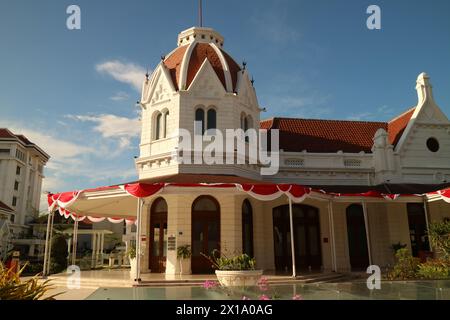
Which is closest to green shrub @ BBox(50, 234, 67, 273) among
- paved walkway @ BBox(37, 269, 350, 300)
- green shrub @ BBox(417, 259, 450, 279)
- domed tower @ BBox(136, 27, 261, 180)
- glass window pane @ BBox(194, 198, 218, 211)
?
paved walkway @ BBox(37, 269, 350, 300)

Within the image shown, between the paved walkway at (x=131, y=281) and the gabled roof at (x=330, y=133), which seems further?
the gabled roof at (x=330, y=133)

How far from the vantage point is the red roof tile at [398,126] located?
2169 cm

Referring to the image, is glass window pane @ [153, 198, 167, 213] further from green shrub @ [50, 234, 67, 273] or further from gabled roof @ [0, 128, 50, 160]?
gabled roof @ [0, 128, 50, 160]

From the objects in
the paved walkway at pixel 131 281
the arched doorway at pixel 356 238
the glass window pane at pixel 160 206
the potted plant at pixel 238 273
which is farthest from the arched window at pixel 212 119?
the potted plant at pixel 238 273

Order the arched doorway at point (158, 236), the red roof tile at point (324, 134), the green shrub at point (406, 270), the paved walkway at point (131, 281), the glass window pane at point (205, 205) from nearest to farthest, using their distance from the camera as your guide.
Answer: the paved walkway at point (131, 281) < the green shrub at point (406, 270) < the glass window pane at point (205, 205) < the arched doorway at point (158, 236) < the red roof tile at point (324, 134)

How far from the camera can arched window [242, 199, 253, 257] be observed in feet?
53.5

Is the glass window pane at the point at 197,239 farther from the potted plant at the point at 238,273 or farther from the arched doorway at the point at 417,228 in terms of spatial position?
the arched doorway at the point at 417,228

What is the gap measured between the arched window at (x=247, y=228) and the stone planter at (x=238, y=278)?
540 cm

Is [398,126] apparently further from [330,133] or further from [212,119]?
[212,119]

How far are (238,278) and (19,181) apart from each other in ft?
181

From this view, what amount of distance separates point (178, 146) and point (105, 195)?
175 inches

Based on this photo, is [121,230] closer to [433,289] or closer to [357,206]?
[357,206]

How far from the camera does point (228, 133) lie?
59.0 feet

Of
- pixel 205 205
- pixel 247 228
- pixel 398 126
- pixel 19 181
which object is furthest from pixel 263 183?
pixel 19 181
